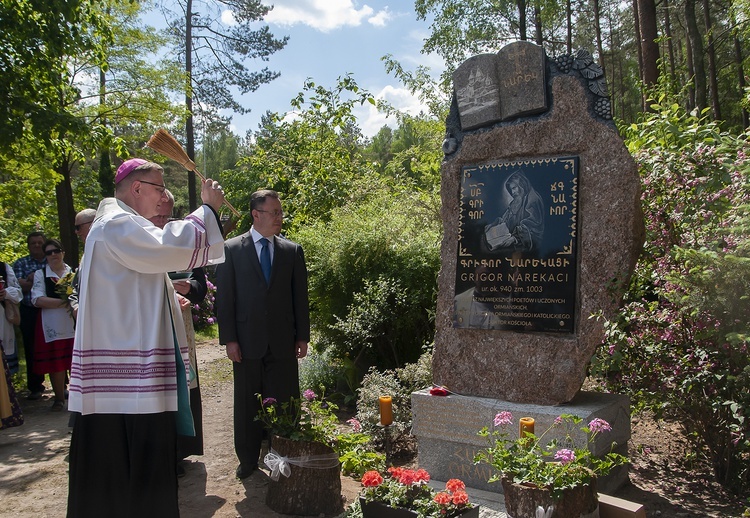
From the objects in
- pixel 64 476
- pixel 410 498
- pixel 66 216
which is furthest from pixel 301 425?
pixel 66 216

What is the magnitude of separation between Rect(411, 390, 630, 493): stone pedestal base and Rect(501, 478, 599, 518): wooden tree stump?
0.73 m

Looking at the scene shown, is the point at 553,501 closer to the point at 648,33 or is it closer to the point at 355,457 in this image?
the point at 355,457

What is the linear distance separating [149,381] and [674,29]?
84.1 ft

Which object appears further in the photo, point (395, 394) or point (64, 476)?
point (395, 394)

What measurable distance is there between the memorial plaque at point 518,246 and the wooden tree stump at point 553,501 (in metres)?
1.16

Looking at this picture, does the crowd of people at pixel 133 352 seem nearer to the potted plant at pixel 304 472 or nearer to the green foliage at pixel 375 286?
the potted plant at pixel 304 472

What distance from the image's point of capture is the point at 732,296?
3385 mm

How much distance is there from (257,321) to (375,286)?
2.35m

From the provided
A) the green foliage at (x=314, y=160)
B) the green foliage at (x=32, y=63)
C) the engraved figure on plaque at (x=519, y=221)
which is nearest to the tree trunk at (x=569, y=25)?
the green foliage at (x=314, y=160)

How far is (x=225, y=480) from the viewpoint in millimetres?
4590

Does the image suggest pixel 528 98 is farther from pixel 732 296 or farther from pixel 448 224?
pixel 732 296

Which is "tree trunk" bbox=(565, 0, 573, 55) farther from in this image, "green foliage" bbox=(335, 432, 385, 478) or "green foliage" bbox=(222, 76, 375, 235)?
"green foliage" bbox=(335, 432, 385, 478)

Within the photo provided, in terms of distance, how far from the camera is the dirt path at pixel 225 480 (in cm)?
392

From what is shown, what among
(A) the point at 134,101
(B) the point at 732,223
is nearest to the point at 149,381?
(B) the point at 732,223
